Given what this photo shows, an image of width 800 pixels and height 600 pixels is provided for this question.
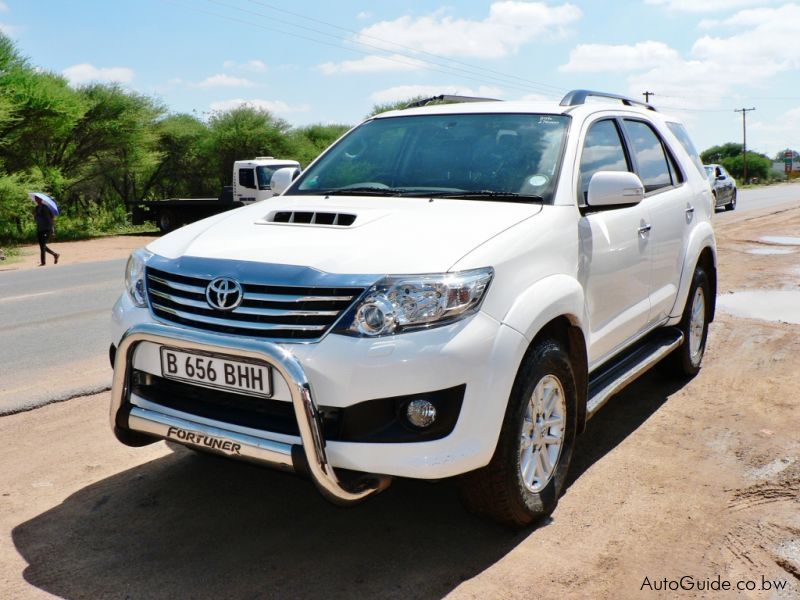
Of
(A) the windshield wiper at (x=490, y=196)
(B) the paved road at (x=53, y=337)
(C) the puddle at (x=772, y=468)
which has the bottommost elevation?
(C) the puddle at (x=772, y=468)

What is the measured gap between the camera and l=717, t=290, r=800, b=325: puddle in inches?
320

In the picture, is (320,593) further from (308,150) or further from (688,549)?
(308,150)

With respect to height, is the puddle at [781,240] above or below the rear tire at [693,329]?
below

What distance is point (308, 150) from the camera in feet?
140

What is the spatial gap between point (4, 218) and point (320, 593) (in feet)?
77.7

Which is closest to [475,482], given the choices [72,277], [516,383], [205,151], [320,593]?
[516,383]

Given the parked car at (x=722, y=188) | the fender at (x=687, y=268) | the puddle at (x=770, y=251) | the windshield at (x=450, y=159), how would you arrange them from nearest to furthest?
the windshield at (x=450, y=159)
the fender at (x=687, y=268)
the puddle at (x=770, y=251)
the parked car at (x=722, y=188)

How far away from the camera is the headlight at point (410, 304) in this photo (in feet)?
9.61

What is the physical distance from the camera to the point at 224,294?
3113 millimetres

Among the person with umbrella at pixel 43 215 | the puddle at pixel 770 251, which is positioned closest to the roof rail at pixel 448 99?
the puddle at pixel 770 251

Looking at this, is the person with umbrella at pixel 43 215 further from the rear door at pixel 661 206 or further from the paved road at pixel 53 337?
the rear door at pixel 661 206

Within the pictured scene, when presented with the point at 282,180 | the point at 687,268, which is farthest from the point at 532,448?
the point at 687,268

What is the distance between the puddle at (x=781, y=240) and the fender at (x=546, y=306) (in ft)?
42.5

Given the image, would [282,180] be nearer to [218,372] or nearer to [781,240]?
[218,372]
